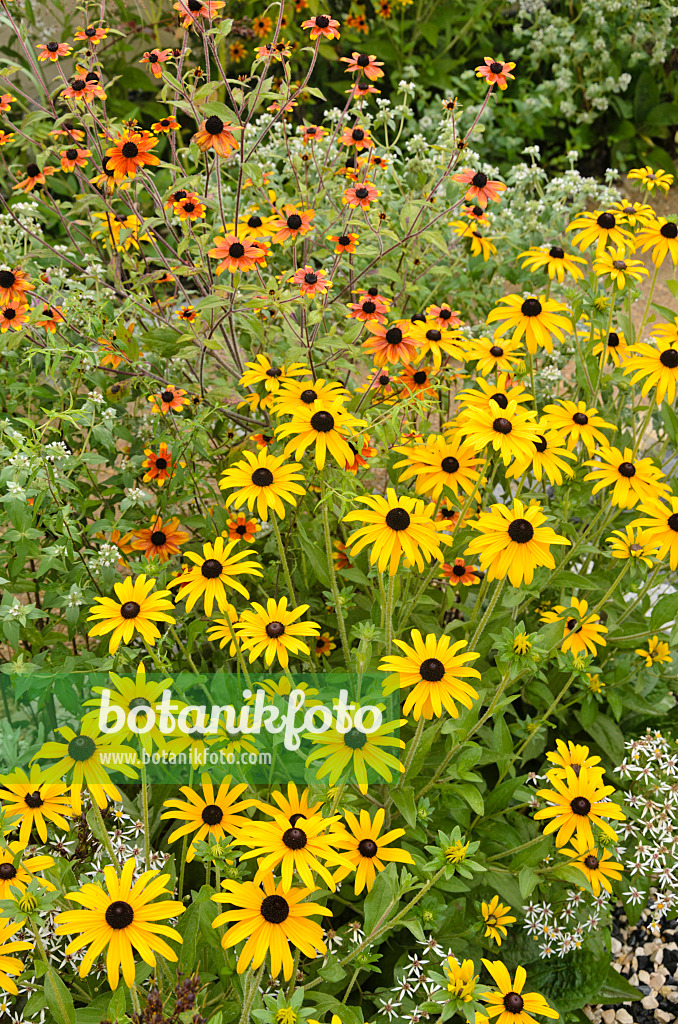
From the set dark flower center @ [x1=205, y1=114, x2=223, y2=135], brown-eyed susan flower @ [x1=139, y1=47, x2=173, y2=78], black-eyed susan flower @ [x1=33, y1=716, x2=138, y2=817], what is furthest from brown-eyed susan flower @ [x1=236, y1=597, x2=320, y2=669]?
brown-eyed susan flower @ [x1=139, y1=47, x2=173, y2=78]

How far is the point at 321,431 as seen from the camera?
174 cm

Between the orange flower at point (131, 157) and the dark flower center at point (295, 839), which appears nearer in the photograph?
the dark flower center at point (295, 839)

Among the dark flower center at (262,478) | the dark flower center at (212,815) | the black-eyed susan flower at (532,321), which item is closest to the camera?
the dark flower center at (212,815)

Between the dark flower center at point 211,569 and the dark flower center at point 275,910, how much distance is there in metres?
0.61

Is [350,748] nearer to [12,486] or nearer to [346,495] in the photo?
[346,495]

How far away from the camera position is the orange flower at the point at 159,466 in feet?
7.63

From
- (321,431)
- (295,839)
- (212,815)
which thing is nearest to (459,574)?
(321,431)

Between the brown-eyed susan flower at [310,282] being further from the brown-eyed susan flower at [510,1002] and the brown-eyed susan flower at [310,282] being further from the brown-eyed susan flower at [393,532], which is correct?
the brown-eyed susan flower at [510,1002]

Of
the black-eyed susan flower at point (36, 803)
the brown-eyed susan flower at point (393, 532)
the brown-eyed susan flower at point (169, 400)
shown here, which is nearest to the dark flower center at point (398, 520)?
the brown-eyed susan flower at point (393, 532)

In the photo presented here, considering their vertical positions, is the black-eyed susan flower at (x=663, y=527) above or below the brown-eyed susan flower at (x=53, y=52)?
below

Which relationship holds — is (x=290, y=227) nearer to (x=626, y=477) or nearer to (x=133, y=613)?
(x=626, y=477)

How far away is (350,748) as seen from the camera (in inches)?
55.8

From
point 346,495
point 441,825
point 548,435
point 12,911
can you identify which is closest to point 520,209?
point 548,435

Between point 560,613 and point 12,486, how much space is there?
4.39 ft
